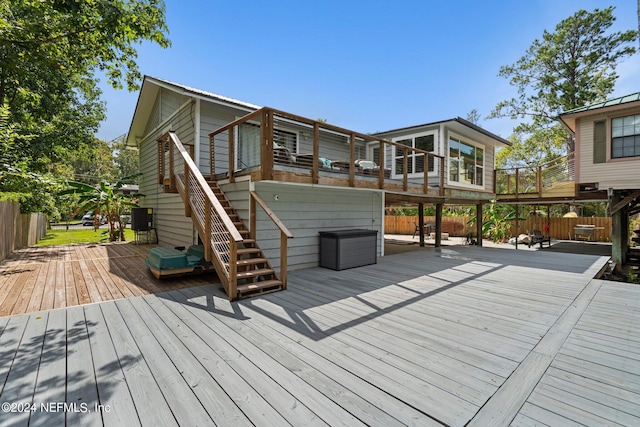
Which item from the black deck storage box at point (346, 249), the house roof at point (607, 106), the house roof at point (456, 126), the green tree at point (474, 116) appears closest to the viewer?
the black deck storage box at point (346, 249)

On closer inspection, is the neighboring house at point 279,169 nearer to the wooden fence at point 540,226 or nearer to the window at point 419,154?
the window at point 419,154

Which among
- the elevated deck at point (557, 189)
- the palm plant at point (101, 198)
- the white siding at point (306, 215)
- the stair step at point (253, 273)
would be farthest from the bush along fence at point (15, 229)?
the elevated deck at point (557, 189)

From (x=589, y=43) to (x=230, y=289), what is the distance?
86.8 feet

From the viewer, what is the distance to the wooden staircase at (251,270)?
497 cm

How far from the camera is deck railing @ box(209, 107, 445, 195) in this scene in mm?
5500

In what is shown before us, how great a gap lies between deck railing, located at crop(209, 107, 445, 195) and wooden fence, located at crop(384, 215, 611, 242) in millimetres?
10349

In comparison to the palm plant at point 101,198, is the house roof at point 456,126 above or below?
above

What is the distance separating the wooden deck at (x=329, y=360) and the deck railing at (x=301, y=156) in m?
2.53

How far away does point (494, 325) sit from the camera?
3.71 metres

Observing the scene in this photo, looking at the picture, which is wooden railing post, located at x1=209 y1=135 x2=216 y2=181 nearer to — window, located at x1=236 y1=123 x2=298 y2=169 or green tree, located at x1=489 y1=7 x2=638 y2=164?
window, located at x1=236 y1=123 x2=298 y2=169

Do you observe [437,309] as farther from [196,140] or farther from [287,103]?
[287,103]

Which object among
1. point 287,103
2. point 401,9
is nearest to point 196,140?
point 401,9

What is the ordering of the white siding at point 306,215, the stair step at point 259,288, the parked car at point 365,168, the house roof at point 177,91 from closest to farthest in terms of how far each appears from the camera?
the stair step at point 259,288 < the white siding at point 306,215 < the house roof at point 177,91 < the parked car at point 365,168

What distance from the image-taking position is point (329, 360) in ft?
9.20
